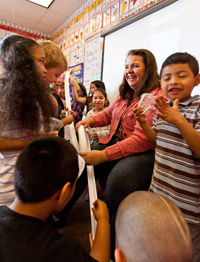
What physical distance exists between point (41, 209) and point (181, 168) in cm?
53

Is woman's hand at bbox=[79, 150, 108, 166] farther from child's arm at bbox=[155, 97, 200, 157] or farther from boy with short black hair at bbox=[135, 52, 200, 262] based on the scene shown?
child's arm at bbox=[155, 97, 200, 157]

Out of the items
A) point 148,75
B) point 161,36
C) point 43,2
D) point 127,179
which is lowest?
point 127,179

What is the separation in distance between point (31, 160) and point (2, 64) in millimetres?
461

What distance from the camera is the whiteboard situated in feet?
3.97

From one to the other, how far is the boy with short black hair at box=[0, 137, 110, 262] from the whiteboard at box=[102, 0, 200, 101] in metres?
1.13

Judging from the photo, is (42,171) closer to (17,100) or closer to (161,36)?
(17,100)

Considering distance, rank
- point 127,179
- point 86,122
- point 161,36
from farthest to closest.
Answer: point 161,36, point 86,122, point 127,179

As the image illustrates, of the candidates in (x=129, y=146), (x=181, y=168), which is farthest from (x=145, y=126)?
(x=181, y=168)

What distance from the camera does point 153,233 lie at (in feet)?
1.34

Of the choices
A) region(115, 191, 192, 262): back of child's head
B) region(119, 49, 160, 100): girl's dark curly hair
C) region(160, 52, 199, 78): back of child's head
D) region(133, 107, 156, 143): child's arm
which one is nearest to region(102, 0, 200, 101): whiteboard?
region(119, 49, 160, 100): girl's dark curly hair

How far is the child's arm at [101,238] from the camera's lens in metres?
0.53

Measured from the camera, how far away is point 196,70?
73 cm

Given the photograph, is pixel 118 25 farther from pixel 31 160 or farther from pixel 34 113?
pixel 31 160

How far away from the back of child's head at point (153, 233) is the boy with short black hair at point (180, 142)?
240 mm
